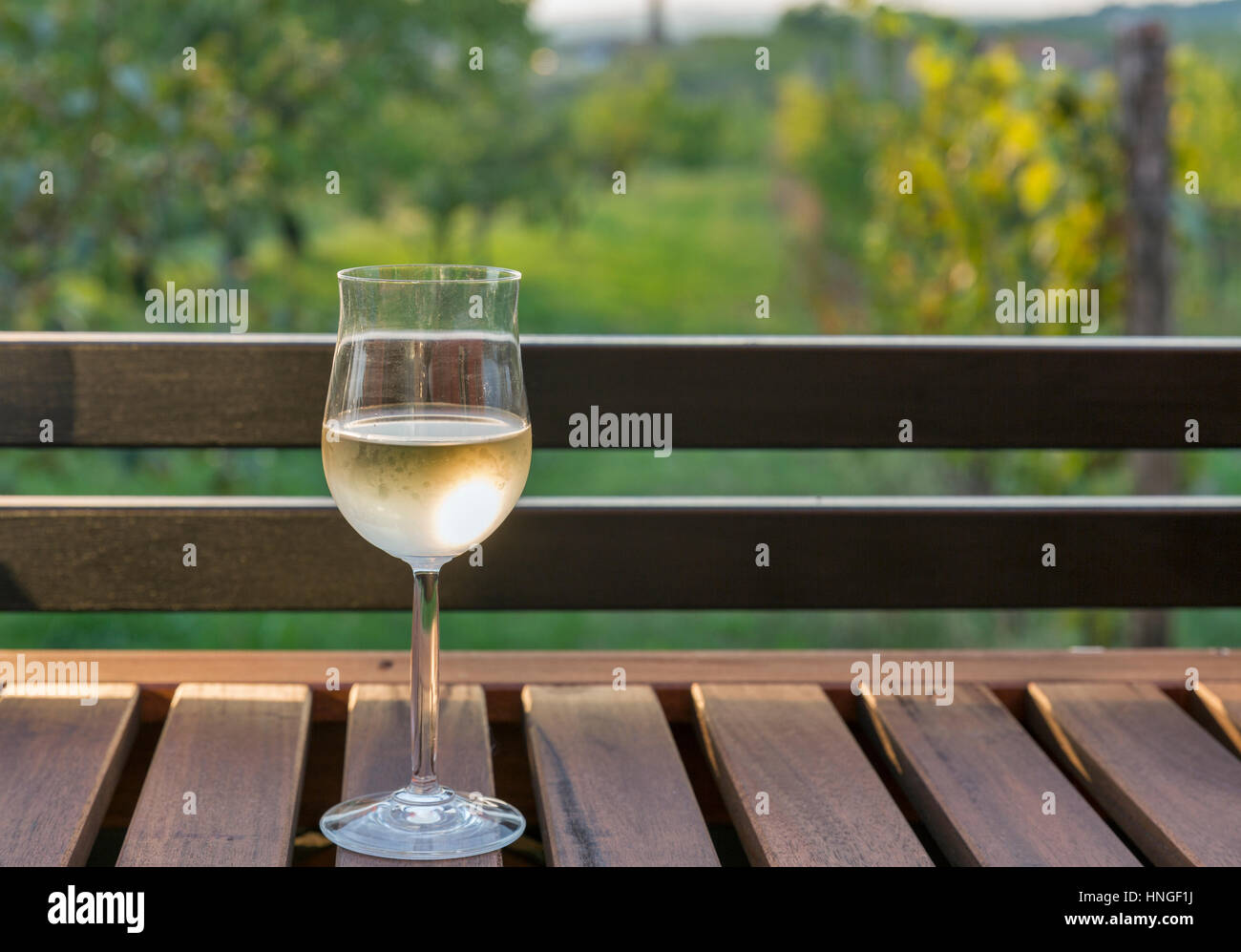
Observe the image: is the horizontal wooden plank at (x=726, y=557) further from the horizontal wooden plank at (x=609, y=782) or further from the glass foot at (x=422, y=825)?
the glass foot at (x=422, y=825)

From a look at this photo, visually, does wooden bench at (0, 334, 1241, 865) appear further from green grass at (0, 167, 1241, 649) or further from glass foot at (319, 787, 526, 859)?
green grass at (0, 167, 1241, 649)

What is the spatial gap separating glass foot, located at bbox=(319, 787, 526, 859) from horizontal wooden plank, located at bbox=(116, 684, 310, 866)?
4 cm

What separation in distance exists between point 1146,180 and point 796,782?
2.69 m

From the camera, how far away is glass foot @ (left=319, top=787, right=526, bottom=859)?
95 centimetres

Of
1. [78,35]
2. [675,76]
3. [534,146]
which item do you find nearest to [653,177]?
[675,76]

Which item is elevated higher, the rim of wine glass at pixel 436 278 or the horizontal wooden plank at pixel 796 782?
the rim of wine glass at pixel 436 278

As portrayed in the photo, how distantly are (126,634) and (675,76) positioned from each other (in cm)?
400

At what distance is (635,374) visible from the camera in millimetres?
1447

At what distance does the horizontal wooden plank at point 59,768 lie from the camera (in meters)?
0.94

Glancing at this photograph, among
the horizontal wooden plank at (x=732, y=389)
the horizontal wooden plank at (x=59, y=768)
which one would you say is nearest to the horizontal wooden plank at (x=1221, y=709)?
the horizontal wooden plank at (x=732, y=389)

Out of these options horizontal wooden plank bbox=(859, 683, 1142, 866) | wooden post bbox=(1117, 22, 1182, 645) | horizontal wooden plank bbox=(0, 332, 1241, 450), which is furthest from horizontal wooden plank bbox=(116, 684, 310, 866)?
wooden post bbox=(1117, 22, 1182, 645)

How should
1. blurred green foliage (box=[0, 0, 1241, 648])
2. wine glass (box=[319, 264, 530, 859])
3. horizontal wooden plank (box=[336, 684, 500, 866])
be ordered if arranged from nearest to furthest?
wine glass (box=[319, 264, 530, 859])
horizontal wooden plank (box=[336, 684, 500, 866])
blurred green foliage (box=[0, 0, 1241, 648])

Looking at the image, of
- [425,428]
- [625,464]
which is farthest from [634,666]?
[625,464]
